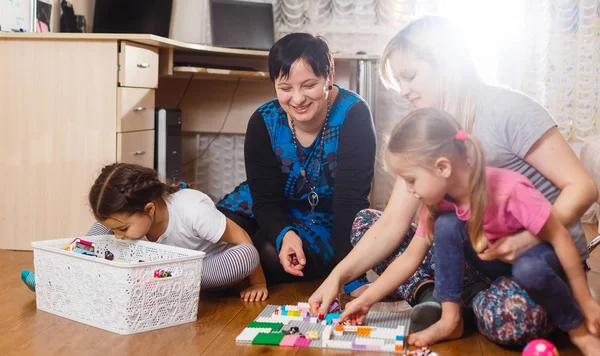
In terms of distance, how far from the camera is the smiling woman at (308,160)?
1.79 metres

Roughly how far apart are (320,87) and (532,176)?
0.65 meters

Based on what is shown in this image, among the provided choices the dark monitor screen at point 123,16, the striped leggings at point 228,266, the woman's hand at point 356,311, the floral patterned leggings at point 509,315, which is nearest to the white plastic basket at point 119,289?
the striped leggings at point 228,266

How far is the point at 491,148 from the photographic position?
1.38 m

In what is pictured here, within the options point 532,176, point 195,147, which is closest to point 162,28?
point 195,147

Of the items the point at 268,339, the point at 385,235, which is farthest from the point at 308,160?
the point at 268,339

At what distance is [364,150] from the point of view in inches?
74.2

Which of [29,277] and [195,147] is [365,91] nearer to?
[195,147]

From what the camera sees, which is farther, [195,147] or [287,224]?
[195,147]

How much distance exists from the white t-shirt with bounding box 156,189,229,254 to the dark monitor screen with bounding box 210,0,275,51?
1.91m

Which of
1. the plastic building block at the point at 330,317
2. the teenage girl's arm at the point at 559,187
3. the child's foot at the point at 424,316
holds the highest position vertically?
the teenage girl's arm at the point at 559,187

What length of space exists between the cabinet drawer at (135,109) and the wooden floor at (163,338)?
81 cm

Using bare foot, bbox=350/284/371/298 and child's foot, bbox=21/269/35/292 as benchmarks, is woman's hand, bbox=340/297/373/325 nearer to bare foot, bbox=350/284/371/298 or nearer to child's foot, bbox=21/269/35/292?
bare foot, bbox=350/284/371/298

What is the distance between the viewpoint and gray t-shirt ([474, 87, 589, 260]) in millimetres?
1335

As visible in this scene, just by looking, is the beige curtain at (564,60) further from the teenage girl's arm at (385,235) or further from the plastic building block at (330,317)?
the plastic building block at (330,317)
